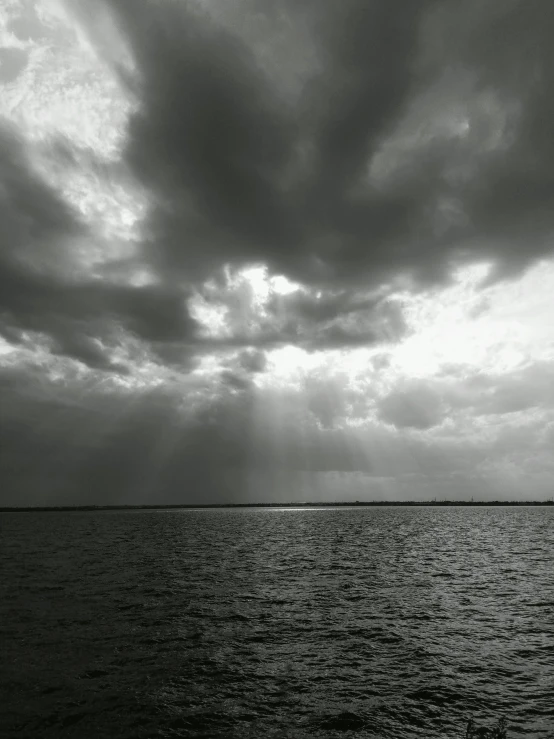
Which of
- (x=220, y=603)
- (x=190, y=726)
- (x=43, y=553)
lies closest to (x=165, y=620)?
(x=220, y=603)

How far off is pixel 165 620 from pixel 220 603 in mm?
6613

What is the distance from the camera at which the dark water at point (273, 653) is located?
64.7 feet

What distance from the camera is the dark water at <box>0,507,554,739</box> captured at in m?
19.7

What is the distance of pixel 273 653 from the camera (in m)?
27.7

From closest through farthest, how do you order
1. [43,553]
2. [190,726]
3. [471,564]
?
1. [190,726]
2. [471,564]
3. [43,553]

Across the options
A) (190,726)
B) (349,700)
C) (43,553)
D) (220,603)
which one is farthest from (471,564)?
(43,553)

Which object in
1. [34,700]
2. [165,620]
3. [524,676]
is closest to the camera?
[34,700]

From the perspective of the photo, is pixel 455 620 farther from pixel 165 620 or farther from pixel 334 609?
pixel 165 620

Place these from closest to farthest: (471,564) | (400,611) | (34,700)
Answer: (34,700)
(400,611)
(471,564)

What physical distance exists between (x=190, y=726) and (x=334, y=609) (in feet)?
69.2

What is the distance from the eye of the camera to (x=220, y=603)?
40.1m

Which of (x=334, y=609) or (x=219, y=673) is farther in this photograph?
(x=334, y=609)

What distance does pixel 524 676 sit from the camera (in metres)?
24.5

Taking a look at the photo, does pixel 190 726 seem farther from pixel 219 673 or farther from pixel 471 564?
pixel 471 564
